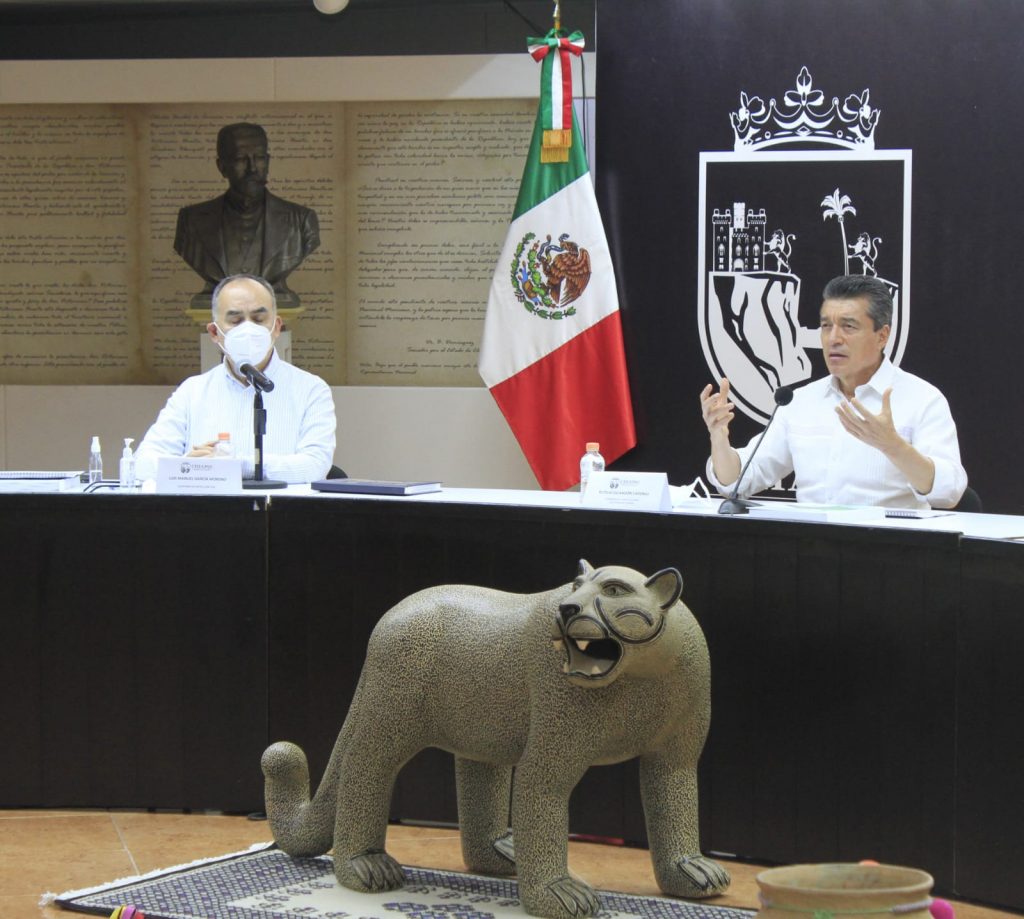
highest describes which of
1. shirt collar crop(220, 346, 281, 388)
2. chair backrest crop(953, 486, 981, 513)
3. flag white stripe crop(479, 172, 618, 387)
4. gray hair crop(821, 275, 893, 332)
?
flag white stripe crop(479, 172, 618, 387)

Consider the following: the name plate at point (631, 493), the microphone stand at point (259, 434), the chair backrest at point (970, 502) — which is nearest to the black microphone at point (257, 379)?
the microphone stand at point (259, 434)

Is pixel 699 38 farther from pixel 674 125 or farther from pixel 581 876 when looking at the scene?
pixel 581 876

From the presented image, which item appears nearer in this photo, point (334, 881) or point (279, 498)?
point (334, 881)

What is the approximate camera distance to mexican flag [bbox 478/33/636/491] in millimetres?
6285

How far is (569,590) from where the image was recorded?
3105mm

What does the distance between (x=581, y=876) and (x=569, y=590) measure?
0.78 m

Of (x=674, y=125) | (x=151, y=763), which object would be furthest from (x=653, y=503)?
(x=674, y=125)

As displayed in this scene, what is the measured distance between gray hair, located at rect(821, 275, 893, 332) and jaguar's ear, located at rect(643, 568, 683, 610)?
4.80ft

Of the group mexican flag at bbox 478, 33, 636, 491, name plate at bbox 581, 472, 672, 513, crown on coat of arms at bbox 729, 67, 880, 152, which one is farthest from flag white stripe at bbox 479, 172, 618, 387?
name plate at bbox 581, 472, 672, 513

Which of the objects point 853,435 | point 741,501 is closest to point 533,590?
point 741,501

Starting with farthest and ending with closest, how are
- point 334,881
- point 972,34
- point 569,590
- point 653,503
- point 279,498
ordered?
point 972,34 → point 279,498 → point 653,503 → point 334,881 → point 569,590

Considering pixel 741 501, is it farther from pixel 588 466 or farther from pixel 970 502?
pixel 970 502

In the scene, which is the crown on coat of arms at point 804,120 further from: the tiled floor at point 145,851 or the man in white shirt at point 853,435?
the tiled floor at point 145,851

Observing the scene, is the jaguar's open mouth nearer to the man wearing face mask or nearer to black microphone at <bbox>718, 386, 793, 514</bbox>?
black microphone at <bbox>718, 386, 793, 514</bbox>
